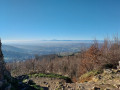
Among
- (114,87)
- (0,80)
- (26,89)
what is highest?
(0,80)

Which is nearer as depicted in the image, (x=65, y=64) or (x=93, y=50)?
(x=93, y=50)

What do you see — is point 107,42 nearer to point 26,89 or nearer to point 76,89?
point 76,89

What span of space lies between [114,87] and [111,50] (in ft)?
23.6

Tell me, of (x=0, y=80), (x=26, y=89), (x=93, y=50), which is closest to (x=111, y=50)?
(x=93, y=50)

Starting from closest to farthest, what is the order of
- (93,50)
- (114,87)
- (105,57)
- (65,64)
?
(114,87), (105,57), (93,50), (65,64)

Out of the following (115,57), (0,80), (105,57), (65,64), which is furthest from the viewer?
(65,64)

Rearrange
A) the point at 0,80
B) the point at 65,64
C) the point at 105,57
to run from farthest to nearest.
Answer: the point at 65,64 → the point at 105,57 → the point at 0,80

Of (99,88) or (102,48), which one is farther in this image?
(102,48)

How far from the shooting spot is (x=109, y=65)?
11484 mm

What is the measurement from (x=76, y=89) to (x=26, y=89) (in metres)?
3.07

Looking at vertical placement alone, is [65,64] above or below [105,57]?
below

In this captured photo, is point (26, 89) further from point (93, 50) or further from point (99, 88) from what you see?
point (93, 50)

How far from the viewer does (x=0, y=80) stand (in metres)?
5.25

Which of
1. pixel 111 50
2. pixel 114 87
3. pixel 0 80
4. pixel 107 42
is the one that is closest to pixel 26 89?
pixel 0 80
